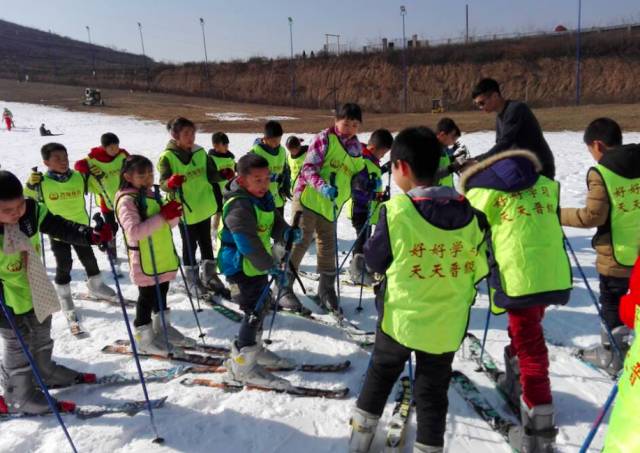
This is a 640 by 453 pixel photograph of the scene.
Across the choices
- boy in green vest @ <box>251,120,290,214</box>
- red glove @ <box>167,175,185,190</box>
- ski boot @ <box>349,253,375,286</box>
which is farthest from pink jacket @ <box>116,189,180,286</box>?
ski boot @ <box>349,253,375,286</box>

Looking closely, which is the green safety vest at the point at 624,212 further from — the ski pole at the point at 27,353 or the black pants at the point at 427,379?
the ski pole at the point at 27,353

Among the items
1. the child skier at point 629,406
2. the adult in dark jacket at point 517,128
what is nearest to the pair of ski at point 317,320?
the adult in dark jacket at point 517,128

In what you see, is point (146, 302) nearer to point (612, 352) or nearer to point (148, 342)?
point (148, 342)

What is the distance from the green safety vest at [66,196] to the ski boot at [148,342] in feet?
5.97

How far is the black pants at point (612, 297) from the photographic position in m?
3.62

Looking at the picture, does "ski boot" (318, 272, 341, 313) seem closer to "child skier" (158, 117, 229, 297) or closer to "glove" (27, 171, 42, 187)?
"child skier" (158, 117, 229, 297)

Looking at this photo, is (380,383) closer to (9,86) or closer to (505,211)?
(505,211)

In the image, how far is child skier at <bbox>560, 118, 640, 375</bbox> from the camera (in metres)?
3.42

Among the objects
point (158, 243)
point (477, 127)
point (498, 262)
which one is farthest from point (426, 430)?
point (477, 127)

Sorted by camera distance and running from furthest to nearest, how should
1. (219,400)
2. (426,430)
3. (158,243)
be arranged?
(158,243) → (219,400) → (426,430)

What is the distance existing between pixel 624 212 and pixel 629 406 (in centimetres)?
233

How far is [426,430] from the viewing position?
100 inches

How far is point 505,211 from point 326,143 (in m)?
2.37

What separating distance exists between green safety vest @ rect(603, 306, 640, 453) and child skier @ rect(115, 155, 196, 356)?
10.6ft
